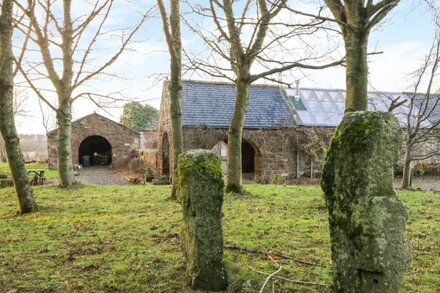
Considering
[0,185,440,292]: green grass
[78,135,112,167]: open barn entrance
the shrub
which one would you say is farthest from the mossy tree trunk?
[78,135,112,167]: open barn entrance

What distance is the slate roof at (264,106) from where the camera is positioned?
21.2m

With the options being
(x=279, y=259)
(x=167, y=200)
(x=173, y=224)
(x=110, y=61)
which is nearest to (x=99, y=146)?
(x=110, y=61)

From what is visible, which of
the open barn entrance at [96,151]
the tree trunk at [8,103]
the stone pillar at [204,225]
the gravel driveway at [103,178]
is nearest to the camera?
the stone pillar at [204,225]

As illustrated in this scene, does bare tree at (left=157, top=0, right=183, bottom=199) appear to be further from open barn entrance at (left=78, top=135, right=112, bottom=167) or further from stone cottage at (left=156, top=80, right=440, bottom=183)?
open barn entrance at (left=78, top=135, right=112, bottom=167)

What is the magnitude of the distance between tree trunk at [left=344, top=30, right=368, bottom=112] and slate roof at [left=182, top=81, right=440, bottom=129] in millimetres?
14262

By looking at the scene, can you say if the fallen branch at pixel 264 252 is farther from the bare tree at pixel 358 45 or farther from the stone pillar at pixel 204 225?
the bare tree at pixel 358 45

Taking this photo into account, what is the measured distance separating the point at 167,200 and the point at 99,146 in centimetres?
2831

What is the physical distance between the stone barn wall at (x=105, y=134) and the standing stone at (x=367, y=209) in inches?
1071

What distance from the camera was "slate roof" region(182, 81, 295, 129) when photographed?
68.8 ft

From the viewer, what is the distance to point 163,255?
473cm

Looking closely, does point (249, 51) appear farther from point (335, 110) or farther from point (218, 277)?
point (335, 110)

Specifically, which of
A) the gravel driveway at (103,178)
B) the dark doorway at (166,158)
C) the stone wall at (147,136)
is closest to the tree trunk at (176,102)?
the gravel driveway at (103,178)

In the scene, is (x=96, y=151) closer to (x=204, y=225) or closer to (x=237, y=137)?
(x=237, y=137)

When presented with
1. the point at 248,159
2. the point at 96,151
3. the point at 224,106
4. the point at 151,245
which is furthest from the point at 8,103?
the point at 96,151
